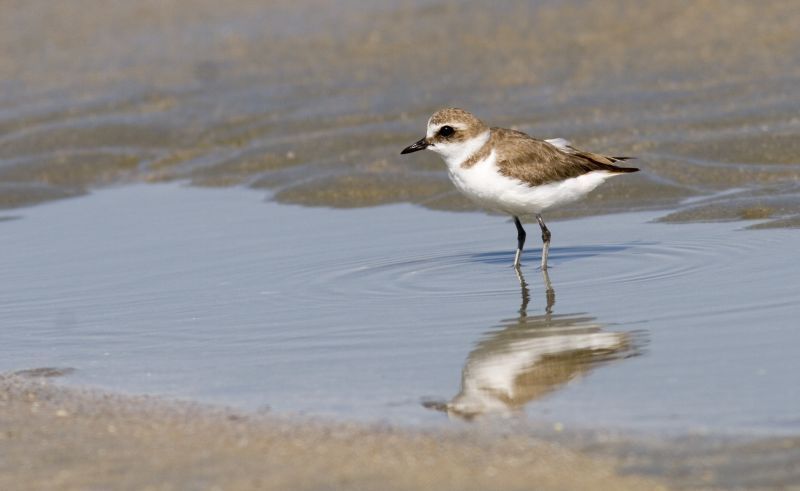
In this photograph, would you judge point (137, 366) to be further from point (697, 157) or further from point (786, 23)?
point (786, 23)

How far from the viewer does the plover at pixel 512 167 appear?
9539 millimetres

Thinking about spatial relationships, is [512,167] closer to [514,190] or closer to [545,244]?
[514,190]

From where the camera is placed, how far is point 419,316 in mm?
8094

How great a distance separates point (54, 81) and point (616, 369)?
496 inches

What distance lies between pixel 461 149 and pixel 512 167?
1.33 ft

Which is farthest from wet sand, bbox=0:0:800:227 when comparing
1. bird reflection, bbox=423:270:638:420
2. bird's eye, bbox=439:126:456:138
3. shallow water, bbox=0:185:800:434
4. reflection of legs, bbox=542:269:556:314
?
bird reflection, bbox=423:270:638:420

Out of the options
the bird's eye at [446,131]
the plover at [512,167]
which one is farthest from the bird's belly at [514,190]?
the bird's eye at [446,131]

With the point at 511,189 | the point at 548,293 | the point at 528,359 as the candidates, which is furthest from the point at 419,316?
the point at 511,189

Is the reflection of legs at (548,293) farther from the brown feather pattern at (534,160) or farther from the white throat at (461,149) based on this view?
the white throat at (461,149)

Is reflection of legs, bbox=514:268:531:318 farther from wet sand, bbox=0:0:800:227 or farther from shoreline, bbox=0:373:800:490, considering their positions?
Result: shoreline, bbox=0:373:800:490

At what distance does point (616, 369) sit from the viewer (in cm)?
665

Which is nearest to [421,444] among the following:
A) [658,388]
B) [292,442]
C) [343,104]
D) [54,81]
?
[292,442]

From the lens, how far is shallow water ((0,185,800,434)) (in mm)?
6312

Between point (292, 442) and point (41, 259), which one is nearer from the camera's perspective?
point (292, 442)
